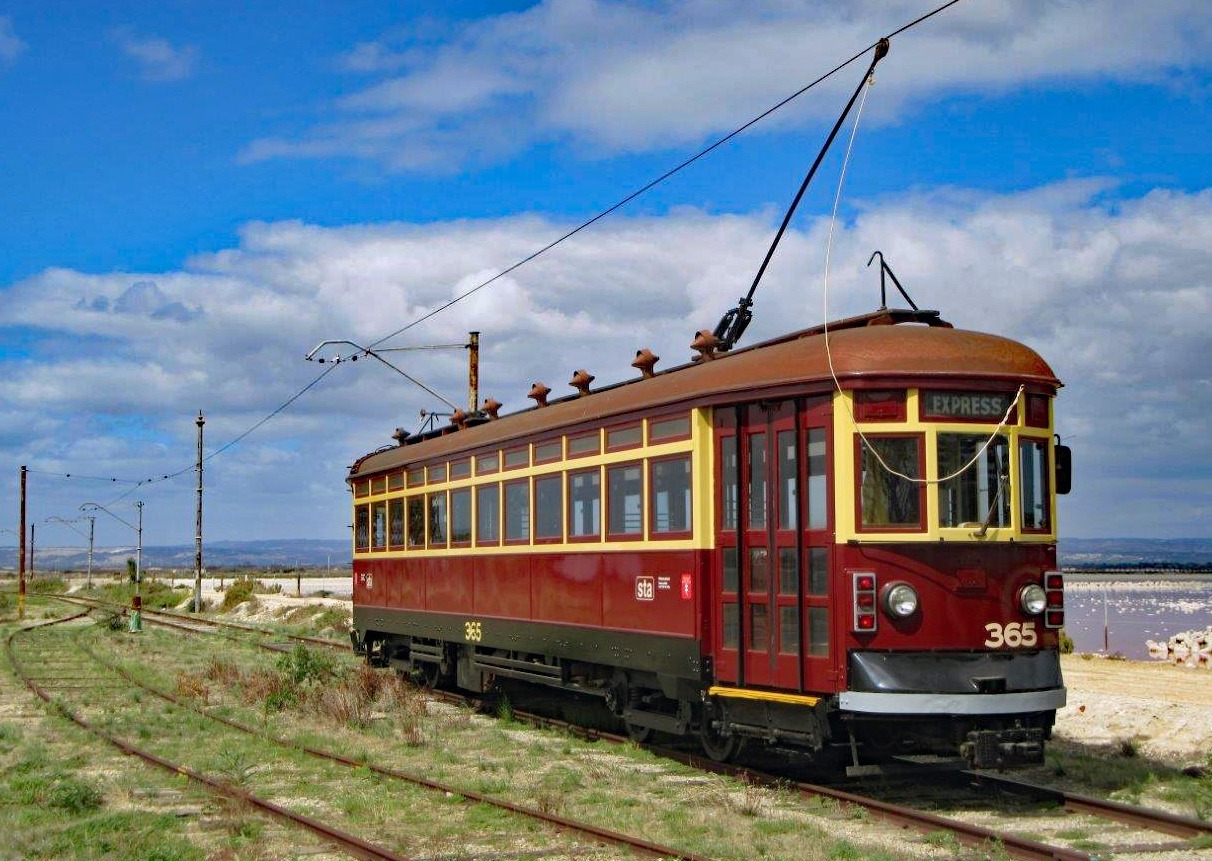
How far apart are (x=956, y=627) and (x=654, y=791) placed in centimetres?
274

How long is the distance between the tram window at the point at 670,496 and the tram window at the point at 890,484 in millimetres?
1893

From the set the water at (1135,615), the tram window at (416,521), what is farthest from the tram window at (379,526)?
the water at (1135,615)

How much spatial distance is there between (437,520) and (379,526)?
10.6 feet

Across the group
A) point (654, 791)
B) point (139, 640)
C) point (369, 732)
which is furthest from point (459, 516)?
point (139, 640)

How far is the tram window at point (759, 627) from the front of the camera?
10.9 metres

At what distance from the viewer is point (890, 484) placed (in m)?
10.4

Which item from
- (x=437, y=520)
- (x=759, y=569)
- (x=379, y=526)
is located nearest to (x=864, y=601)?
(x=759, y=569)

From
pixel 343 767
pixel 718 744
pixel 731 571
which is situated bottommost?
pixel 343 767

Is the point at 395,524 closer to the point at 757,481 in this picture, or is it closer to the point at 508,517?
the point at 508,517

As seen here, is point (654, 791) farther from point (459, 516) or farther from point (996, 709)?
point (459, 516)

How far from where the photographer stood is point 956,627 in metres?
10.2

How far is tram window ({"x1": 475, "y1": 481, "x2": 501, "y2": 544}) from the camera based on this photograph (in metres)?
15.9

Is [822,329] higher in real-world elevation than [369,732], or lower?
higher

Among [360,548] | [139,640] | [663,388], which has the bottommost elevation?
[139,640]
